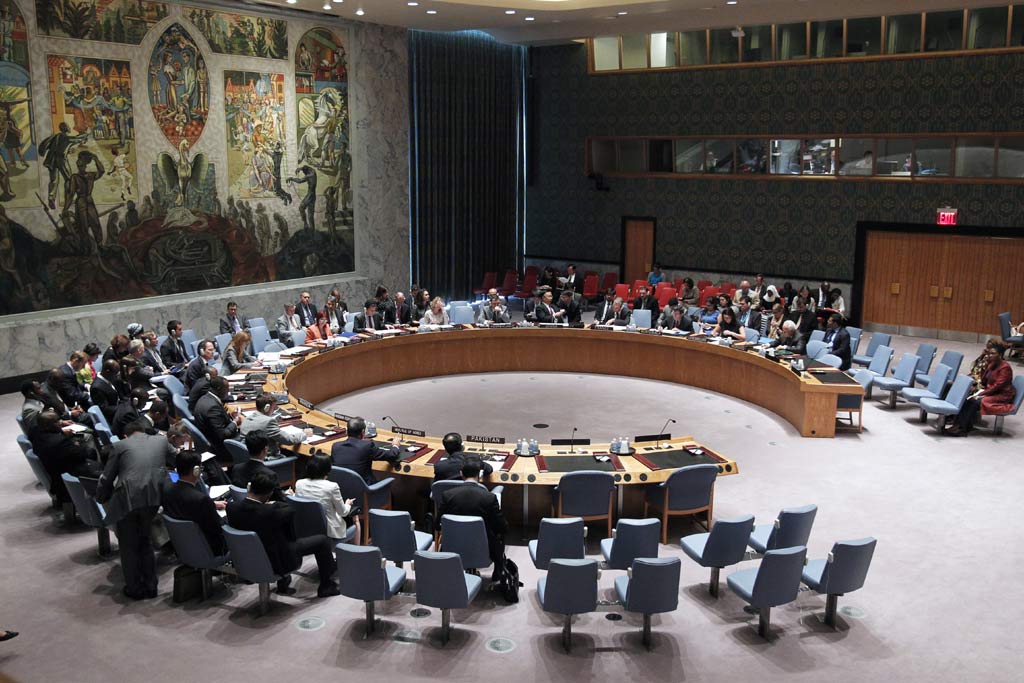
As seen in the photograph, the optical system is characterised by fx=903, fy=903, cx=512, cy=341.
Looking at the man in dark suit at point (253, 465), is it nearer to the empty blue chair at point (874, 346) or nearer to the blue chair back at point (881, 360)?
the blue chair back at point (881, 360)

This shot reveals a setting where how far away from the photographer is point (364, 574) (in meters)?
6.17

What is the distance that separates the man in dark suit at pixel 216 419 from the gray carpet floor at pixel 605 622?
142 centimetres

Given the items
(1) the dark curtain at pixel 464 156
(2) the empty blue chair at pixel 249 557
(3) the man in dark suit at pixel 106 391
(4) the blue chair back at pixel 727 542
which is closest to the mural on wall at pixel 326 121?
(1) the dark curtain at pixel 464 156

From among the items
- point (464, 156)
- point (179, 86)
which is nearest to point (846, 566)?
point (179, 86)

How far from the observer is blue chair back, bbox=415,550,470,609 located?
6043 mm

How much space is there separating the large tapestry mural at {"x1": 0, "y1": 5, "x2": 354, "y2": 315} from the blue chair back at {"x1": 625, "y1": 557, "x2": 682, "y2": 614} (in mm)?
10866

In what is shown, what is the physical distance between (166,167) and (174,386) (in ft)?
18.2

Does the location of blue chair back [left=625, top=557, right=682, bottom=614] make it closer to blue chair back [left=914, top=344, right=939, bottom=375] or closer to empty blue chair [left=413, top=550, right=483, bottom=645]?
empty blue chair [left=413, top=550, right=483, bottom=645]

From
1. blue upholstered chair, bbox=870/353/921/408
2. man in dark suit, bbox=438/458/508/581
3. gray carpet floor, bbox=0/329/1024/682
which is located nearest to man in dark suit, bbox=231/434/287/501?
gray carpet floor, bbox=0/329/1024/682

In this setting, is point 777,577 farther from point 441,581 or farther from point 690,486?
point 441,581

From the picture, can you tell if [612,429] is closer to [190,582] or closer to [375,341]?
[375,341]

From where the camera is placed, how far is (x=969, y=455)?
1080 cm

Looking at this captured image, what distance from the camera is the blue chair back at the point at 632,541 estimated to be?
671cm

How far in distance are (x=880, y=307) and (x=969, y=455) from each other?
824 cm
